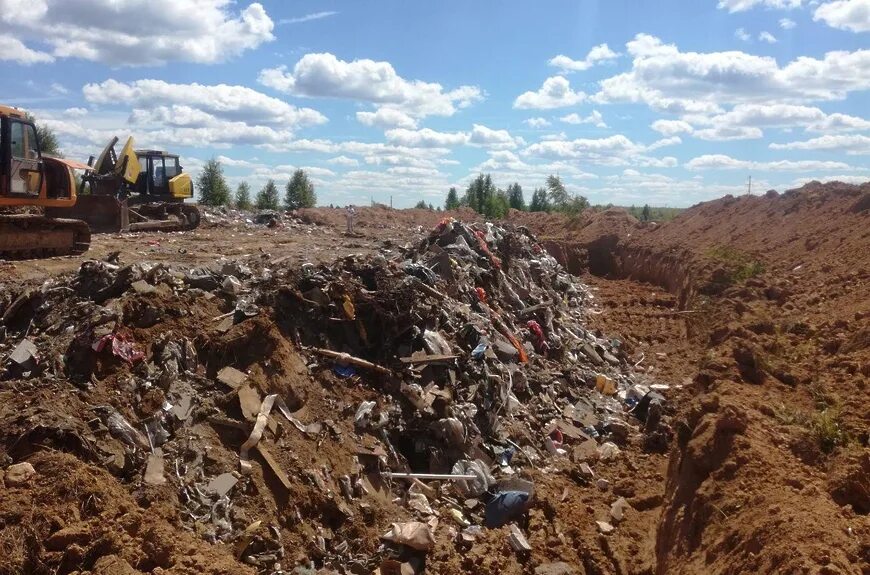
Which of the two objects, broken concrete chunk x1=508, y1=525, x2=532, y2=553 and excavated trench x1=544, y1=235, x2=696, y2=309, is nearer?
broken concrete chunk x1=508, y1=525, x2=532, y2=553

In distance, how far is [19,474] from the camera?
450 cm

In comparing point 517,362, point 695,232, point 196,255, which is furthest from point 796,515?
point 695,232

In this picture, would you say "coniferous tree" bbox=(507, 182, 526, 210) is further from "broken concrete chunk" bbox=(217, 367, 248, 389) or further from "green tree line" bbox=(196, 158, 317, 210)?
"broken concrete chunk" bbox=(217, 367, 248, 389)

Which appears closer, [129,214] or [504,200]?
[129,214]

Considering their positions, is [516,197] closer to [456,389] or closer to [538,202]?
[538,202]

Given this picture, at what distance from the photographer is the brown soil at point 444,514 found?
4410 mm

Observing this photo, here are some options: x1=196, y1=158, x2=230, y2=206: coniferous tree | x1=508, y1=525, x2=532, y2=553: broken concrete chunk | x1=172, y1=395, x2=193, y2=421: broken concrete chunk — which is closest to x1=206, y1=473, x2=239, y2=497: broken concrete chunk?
x1=172, y1=395, x2=193, y2=421: broken concrete chunk

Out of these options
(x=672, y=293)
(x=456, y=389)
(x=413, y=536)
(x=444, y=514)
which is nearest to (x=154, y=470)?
(x=413, y=536)

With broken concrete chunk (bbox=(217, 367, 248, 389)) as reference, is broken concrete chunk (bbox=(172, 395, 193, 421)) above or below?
below

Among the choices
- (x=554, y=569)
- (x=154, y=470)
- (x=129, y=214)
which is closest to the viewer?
(x=154, y=470)

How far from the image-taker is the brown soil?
441 centimetres

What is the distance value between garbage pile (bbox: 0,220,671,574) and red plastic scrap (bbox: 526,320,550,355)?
0.87 metres

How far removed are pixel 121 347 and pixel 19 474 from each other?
1776 millimetres

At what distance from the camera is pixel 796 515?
4660 mm
